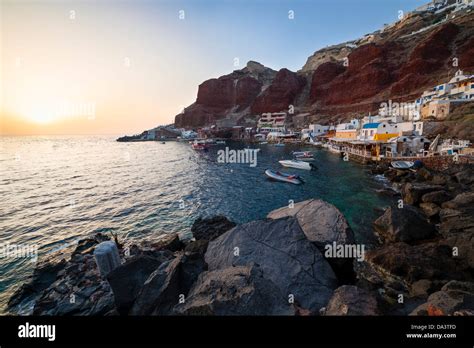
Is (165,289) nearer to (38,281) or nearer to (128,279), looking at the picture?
(128,279)

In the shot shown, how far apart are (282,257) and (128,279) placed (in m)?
5.43

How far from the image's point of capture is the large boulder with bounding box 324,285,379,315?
5.09 m

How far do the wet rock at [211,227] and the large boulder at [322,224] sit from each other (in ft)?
15.6

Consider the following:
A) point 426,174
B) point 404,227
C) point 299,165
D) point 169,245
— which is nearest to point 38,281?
point 169,245

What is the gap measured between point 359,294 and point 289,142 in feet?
292

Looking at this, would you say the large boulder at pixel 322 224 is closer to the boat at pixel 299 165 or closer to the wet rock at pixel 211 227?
the wet rock at pixel 211 227

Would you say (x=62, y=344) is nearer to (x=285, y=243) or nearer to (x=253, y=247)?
(x=253, y=247)

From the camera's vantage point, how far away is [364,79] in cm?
9769

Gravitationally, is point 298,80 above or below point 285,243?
above

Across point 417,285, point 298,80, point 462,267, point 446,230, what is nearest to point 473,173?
point 446,230

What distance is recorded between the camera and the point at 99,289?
32.4 feet

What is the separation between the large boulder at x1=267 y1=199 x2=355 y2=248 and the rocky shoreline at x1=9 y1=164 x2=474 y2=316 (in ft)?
0.16

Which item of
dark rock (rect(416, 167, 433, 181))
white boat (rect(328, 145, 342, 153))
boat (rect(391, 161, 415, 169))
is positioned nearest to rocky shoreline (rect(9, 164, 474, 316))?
dark rock (rect(416, 167, 433, 181))

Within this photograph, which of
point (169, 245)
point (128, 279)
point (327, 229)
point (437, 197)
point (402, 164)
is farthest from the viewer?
point (402, 164)
